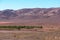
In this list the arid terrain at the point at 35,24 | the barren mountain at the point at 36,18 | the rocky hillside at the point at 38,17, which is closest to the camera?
the arid terrain at the point at 35,24

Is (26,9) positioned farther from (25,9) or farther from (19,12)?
(19,12)

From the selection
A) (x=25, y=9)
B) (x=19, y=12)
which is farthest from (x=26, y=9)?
(x=19, y=12)

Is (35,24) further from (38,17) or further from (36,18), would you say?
(38,17)

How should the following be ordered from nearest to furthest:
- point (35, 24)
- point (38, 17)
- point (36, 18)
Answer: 1. point (35, 24)
2. point (36, 18)
3. point (38, 17)

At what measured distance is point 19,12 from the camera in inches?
6973

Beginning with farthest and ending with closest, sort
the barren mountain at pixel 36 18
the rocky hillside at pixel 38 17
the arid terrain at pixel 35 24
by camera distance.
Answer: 1. the rocky hillside at pixel 38 17
2. the barren mountain at pixel 36 18
3. the arid terrain at pixel 35 24

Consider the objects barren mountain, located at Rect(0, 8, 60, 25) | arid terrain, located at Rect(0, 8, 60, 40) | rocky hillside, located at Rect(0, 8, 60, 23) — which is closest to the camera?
arid terrain, located at Rect(0, 8, 60, 40)

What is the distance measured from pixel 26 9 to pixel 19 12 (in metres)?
12.2

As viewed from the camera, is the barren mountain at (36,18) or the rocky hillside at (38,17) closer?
the barren mountain at (36,18)

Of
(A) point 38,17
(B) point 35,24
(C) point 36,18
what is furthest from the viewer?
(A) point 38,17

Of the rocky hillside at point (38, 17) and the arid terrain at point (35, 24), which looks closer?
the arid terrain at point (35, 24)

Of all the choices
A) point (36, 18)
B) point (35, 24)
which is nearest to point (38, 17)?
point (36, 18)

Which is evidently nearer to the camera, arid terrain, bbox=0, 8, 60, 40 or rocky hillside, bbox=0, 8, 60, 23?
arid terrain, bbox=0, 8, 60, 40

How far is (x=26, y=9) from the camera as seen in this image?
614 feet
